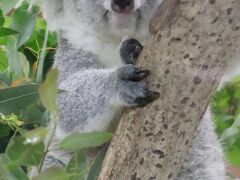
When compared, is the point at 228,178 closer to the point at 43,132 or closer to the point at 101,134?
the point at 101,134

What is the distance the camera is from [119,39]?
7.97ft

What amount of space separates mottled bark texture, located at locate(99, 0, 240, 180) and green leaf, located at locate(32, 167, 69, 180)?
18 cm

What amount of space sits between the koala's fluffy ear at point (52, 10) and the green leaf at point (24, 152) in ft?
3.58

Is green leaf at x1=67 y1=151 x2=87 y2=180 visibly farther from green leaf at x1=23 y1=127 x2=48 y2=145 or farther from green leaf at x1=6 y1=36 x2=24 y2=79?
green leaf at x1=6 y1=36 x2=24 y2=79

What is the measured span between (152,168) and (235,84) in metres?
1.20

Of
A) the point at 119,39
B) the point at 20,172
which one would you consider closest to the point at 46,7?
the point at 119,39

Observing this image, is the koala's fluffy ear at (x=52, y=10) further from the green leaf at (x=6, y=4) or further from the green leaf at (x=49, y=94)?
the green leaf at (x=49, y=94)

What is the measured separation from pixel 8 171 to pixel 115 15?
2.76 ft

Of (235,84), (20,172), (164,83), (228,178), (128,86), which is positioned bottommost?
(228,178)

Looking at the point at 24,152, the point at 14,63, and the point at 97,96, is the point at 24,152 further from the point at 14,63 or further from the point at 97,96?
the point at 14,63

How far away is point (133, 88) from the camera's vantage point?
6.08 ft

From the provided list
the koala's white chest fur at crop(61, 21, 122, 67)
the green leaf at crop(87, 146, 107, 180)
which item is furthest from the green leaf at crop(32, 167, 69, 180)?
the koala's white chest fur at crop(61, 21, 122, 67)

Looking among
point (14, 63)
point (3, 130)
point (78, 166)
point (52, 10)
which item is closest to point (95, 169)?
point (78, 166)

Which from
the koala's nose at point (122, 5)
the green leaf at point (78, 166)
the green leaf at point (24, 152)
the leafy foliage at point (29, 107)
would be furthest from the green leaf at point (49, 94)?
the koala's nose at point (122, 5)
